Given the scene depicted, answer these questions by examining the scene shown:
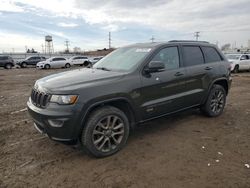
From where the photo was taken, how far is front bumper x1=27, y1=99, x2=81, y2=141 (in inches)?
130

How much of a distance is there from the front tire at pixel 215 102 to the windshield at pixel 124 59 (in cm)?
208

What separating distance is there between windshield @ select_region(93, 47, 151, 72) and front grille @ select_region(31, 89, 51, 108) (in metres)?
1.33

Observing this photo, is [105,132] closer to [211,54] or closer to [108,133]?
[108,133]

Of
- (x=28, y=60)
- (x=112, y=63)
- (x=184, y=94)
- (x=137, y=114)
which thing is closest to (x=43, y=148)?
(x=137, y=114)

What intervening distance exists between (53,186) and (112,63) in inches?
99.1

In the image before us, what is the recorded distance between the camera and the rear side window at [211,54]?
542 cm

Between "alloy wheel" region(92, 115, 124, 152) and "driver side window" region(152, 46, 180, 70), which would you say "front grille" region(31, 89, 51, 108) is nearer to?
"alloy wheel" region(92, 115, 124, 152)

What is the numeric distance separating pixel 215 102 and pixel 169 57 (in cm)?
186

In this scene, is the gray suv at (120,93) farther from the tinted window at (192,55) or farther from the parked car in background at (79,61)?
the parked car in background at (79,61)

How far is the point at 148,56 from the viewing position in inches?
165

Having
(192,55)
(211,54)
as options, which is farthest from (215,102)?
(192,55)

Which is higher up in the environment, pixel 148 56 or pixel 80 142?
pixel 148 56

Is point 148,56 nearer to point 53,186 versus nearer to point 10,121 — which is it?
point 53,186

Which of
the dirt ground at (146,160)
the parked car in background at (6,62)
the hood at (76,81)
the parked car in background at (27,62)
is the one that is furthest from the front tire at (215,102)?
the parked car in background at (27,62)
